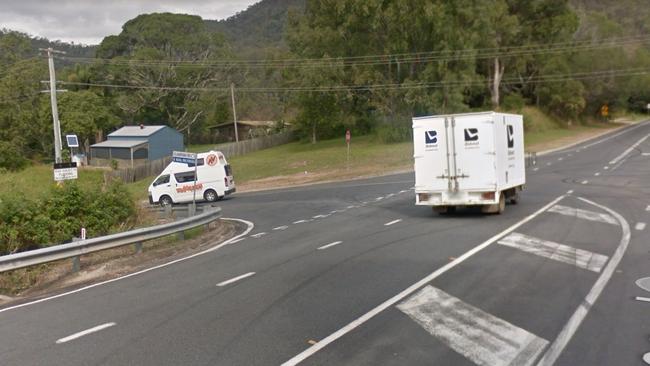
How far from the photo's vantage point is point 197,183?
35.8m

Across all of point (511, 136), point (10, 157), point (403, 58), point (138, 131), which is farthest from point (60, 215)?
point (138, 131)

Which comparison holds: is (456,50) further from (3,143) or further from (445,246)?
(445,246)

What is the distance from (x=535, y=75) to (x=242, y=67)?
36.4 metres

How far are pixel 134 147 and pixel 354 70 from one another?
985 inches

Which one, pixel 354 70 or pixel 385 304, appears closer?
pixel 385 304

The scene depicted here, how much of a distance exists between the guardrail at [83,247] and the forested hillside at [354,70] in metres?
46.4

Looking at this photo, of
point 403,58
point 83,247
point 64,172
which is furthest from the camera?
point 403,58

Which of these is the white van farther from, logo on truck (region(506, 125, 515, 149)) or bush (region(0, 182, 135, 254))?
logo on truck (region(506, 125, 515, 149))

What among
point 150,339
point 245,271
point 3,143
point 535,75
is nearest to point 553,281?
point 245,271

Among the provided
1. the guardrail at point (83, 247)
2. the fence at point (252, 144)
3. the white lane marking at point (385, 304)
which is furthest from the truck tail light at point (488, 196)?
the fence at point (252, 144)

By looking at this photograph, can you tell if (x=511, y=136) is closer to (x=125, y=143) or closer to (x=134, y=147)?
(x=134, y=147)

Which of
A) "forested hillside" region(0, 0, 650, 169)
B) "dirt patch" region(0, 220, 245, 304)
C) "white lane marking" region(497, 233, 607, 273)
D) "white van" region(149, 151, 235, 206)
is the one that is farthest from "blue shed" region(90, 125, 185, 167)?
"white lane marking" region(497, 233, 607, 273)

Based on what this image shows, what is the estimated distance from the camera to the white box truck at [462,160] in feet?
60.4

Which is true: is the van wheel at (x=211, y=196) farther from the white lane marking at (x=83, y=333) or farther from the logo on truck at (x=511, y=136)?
the white lane marking at (x=83, y=333)
